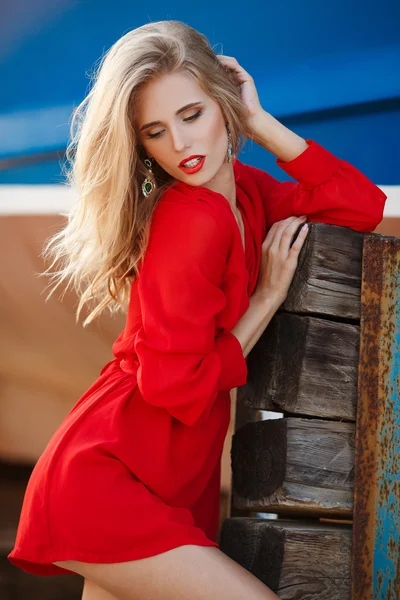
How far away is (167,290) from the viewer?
63.4 inches

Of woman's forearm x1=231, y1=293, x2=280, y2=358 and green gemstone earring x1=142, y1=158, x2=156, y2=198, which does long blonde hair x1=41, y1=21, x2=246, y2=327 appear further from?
woman's forearm x1=231, y1=293, x2=280, y2=358

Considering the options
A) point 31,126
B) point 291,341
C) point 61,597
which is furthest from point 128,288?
point 61,597

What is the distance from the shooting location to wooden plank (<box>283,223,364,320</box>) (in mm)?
1734

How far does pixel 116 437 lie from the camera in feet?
5.35

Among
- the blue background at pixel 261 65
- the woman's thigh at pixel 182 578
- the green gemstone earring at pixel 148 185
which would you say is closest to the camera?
the woman's thigh at pixel 182 578

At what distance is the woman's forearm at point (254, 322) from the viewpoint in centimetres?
174

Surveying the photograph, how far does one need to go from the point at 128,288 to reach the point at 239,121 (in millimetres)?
489

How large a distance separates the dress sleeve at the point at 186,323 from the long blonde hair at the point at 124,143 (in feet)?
0.41

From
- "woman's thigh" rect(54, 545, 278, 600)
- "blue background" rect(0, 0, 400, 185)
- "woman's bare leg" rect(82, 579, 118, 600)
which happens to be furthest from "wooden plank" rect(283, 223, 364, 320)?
"blue background" rect(0, 0, 400, 185)

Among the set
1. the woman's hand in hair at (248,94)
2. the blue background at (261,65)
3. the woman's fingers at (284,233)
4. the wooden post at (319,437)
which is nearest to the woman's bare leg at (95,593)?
the wooden post at (319,437)

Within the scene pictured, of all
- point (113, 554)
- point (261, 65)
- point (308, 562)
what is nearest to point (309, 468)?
point (308, 562)

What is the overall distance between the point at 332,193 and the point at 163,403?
2.07 feet

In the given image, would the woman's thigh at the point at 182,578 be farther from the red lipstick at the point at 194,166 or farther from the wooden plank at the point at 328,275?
the red lipstick at the point at 194,166

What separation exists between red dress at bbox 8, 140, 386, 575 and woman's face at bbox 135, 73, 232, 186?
62mm
